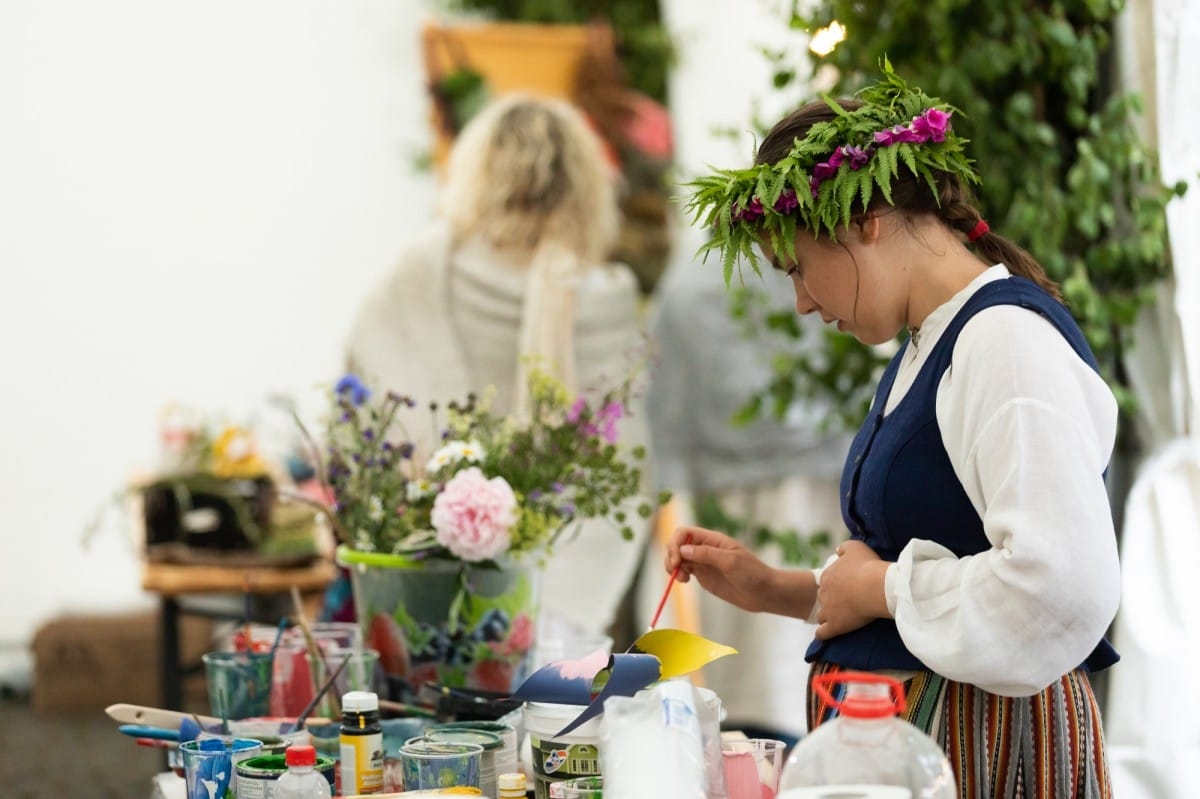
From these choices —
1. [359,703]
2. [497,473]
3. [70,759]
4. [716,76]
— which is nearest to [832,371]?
[497,473]

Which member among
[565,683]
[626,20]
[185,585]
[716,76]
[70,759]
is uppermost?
[626,20]

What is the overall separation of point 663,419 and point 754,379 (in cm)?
28

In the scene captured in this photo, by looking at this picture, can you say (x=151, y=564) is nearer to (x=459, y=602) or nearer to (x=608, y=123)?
(x=459, y=602)

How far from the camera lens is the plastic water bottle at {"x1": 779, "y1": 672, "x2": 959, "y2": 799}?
1020 mm

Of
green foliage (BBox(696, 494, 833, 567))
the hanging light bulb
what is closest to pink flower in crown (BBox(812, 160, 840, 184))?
the hanging light bulb

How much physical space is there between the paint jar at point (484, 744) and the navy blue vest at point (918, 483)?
344mm

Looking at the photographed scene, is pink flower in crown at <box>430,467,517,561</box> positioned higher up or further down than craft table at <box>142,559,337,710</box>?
higher up

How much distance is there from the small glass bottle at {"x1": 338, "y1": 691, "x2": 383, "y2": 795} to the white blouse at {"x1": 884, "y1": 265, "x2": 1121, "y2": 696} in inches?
21.3

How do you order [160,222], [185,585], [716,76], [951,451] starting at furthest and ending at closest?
[160,222] < [716,76] < [185,585] < [951,451]

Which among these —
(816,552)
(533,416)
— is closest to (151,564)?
(816,552)

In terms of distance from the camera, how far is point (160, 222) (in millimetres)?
5559

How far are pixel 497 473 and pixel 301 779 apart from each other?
Answer: 0.64 m

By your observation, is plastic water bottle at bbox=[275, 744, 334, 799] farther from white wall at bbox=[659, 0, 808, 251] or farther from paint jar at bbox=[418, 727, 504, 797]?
white wall at bbox=[659, 0, 808, 251]

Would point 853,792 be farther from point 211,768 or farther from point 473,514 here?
point 473,514
